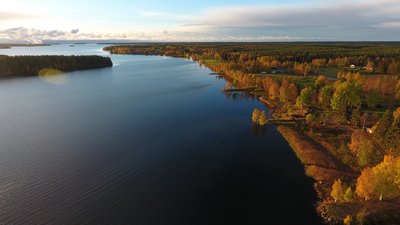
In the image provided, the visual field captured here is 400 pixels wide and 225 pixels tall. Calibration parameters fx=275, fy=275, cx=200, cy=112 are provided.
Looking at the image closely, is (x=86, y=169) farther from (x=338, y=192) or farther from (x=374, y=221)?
(x=374, y=221)

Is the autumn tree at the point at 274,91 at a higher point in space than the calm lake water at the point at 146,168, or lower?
higher

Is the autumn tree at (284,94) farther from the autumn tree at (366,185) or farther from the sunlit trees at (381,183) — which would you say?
the autumn tree at (366,185)

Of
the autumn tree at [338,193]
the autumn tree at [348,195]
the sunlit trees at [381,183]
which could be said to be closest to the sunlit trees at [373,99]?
the sunlit trees at [381,183]

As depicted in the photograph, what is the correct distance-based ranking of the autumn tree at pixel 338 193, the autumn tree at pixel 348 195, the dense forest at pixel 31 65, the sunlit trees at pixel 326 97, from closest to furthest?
the autumn tree at pixel 348 195 → the autumn tree at pixel 338 193 → the sunlit trees at pixel 326 97 → the dense forest at pixel 31 65

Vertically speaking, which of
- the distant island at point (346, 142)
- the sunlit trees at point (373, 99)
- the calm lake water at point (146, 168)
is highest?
the sunlit trees at point (373, 99)

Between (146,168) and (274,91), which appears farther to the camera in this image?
(274,91)

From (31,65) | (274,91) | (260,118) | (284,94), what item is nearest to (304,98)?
(284,94)

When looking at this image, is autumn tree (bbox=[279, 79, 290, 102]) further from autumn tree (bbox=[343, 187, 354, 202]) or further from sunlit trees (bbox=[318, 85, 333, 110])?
autumn tree (bbox=[343, 187, 354, 202])

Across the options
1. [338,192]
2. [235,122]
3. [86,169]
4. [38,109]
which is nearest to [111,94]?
[38,109]

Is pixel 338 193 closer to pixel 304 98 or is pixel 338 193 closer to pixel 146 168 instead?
pixel 146 168

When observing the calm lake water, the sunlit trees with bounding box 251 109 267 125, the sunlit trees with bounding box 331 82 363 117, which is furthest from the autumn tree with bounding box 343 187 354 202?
the sunlit trees with bounding box 331 82 363 117
